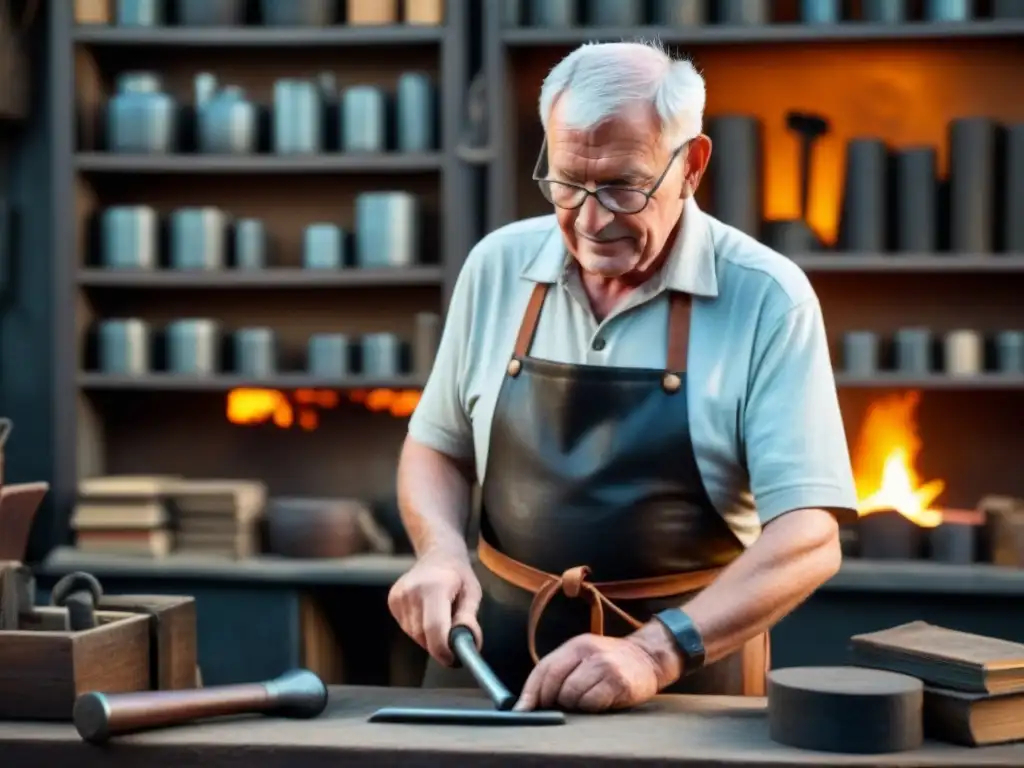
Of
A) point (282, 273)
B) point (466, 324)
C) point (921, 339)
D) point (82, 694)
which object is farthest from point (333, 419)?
point (82, 694)

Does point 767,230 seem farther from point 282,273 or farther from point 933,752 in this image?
point 933,752

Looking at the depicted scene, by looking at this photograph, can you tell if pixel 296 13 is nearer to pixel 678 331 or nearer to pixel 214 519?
pixel 214 519

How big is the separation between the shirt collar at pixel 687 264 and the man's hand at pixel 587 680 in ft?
1.92

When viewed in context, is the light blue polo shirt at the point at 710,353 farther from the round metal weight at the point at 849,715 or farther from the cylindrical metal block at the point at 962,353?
the cylindrical metal block at the point at 962,353

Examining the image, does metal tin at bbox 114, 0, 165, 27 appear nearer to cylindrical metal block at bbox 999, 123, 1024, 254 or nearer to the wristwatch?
cylindrical metal block at bbox 999, 123, 1024, 254

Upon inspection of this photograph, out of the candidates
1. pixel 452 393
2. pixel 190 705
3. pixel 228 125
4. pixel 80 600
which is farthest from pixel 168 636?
pixel 228 125

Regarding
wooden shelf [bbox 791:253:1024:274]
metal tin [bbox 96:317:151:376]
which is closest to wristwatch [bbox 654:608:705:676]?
wooden shelf [bbox 791:253:1024:274]

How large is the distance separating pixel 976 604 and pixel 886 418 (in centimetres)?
72

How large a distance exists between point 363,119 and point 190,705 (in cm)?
262

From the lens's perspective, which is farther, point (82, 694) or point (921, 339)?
point (921, 339)

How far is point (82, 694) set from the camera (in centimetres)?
166

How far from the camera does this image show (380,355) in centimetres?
406

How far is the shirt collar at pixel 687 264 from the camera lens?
2.11m

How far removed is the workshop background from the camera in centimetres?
385
